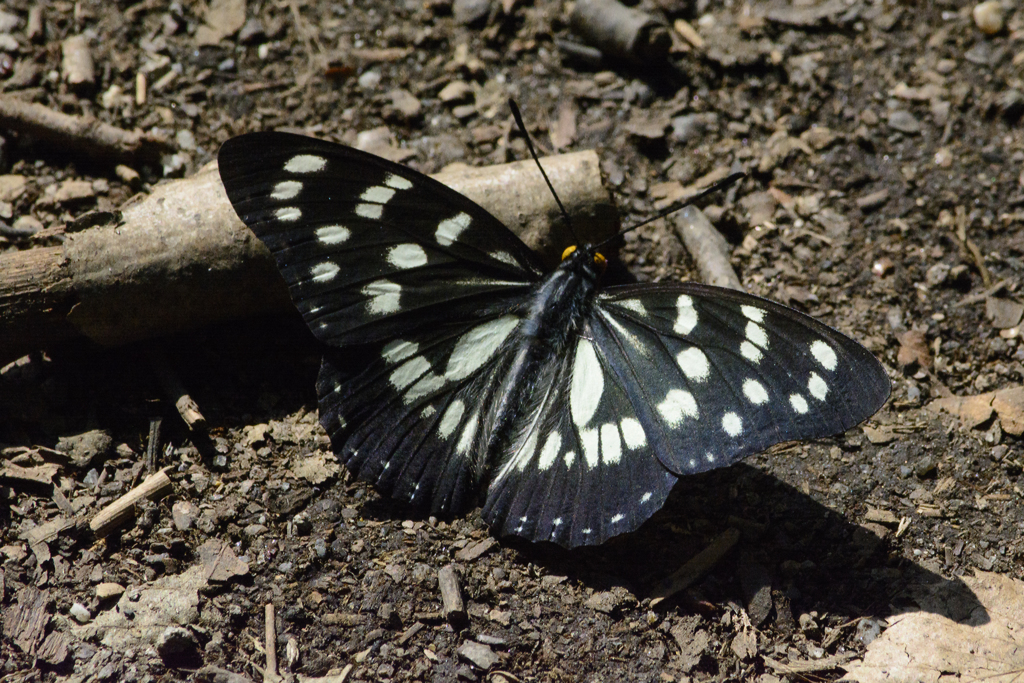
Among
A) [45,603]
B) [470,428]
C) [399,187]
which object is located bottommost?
[45,603]

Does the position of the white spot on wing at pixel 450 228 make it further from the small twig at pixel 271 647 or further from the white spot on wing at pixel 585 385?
the small twig at pixel 271 647

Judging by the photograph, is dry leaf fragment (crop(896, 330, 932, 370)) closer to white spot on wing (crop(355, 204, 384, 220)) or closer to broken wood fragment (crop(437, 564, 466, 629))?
broken wood fragment (crop(437, 564, 466, 629))

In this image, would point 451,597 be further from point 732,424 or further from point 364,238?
point 364,238

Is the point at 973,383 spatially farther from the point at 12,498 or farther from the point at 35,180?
the point at 35,180

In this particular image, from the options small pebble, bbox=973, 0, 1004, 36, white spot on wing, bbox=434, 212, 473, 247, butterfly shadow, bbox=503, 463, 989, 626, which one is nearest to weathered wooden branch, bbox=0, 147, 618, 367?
white spot on wing, bbox=434, 212, 473, 247

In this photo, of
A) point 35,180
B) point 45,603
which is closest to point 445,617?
point 45,603

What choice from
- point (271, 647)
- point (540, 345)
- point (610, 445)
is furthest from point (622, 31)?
point (271, 647)
